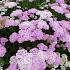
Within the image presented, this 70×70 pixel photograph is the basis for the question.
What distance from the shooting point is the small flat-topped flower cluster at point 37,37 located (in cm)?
240

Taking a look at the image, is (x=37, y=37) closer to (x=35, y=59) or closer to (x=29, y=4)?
(x=35, y=59)

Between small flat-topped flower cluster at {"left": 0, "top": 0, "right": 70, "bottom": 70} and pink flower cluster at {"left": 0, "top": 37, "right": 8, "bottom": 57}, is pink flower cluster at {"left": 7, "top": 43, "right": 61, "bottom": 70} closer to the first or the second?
small flat-topped flower cluster at {"left": 0, "top": 0, "right": 70, "bottom": 70}

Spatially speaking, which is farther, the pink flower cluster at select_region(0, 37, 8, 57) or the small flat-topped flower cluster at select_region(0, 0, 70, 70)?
the pink flower cluster at select_region(0, 37, 8, 57)

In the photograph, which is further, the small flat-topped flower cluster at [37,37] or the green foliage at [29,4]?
the green foliage at [29,4]

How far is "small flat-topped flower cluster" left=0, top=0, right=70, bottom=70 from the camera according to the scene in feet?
7.87

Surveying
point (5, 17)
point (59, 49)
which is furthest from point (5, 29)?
point (59, 49)

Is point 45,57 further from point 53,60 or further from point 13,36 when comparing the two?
point 13,36

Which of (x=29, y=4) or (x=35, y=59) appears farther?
(x=29, y=4)

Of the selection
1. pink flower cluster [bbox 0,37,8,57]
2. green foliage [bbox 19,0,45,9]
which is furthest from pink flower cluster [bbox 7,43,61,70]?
green foliage [bbox 19,0,45,9]

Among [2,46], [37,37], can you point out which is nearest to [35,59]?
[37,37]

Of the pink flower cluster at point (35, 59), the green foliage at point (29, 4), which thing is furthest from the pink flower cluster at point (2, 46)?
the green foliage at point (29, 4)

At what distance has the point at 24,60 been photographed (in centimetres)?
238

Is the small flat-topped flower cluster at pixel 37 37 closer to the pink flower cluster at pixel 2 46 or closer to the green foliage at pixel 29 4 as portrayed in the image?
the pink flower cluster at pixel 2 46

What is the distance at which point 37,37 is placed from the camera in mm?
2580
